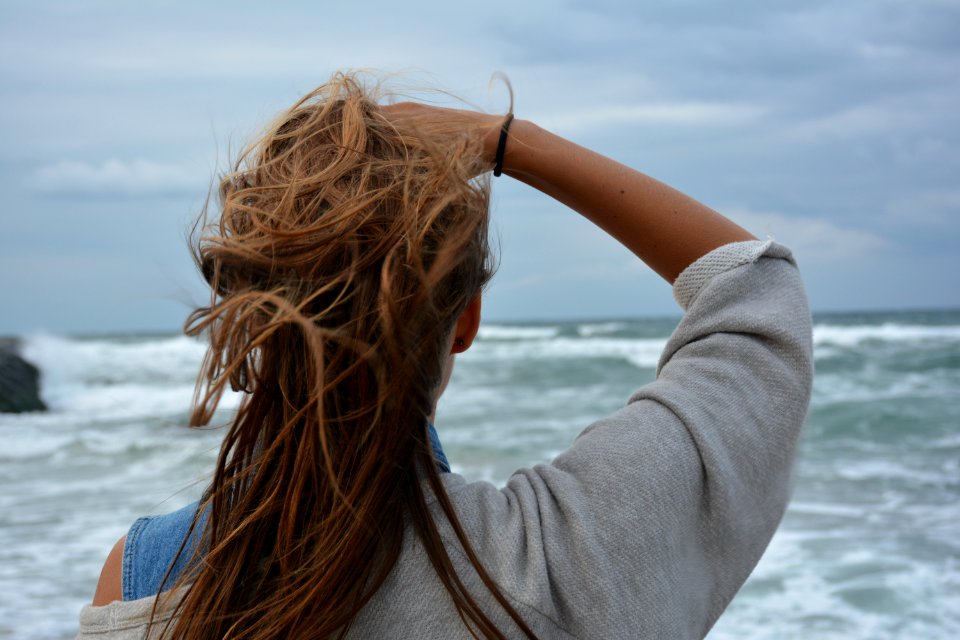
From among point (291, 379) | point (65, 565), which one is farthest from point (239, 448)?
point (65, 565)

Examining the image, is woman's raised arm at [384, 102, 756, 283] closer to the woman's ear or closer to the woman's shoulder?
the woman's ear

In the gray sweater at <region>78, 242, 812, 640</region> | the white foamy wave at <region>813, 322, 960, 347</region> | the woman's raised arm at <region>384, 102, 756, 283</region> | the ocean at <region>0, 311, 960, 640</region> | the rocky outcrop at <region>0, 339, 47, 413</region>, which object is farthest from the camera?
the white foamy wave at <region>813, 322, 960, 347</region>

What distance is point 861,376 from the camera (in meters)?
15.3

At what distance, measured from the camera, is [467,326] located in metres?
0.96

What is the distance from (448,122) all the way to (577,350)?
2240cm

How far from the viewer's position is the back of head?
2.65ft

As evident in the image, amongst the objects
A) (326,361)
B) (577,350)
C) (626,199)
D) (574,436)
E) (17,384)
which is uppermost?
(626,199)

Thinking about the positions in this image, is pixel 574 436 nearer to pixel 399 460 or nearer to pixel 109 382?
pixel 399 460

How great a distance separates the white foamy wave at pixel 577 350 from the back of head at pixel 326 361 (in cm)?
1741

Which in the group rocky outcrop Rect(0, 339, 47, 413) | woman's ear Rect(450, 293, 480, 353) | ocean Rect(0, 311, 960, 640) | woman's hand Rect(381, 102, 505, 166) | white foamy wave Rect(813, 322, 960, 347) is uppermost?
woman's hand Rect(381, 102, 505, 166)

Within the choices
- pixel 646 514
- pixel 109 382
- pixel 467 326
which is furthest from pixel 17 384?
pixel 646 514

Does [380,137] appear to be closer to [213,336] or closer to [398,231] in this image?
[398,231]

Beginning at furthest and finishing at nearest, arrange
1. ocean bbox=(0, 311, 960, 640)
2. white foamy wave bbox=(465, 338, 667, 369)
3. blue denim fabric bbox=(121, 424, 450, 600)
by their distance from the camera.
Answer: white foamy wave bbox=(465, 338, 667, 369), ocean bbox=(0, 311, 960, 640), blue denim fabric bbox=(121, 424, 450, 600)

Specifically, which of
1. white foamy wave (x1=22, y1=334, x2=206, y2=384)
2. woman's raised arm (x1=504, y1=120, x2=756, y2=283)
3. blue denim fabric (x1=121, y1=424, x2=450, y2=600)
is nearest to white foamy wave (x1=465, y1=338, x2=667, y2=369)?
white foamy wave (x1=22, y1=334, x2=206, y2=384)
